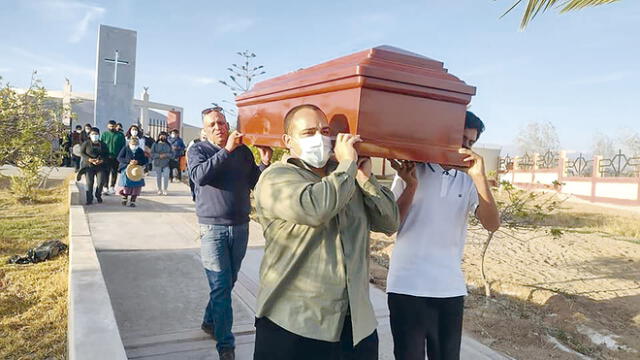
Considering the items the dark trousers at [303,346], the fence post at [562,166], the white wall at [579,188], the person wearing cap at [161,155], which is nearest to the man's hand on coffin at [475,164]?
the dark trousers at [303,346]

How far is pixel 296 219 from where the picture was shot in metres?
1.66

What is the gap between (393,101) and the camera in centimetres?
186

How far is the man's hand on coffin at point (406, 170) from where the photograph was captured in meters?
2.11

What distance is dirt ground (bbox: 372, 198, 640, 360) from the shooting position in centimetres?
402

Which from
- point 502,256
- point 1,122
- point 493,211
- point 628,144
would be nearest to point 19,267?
point 1,122

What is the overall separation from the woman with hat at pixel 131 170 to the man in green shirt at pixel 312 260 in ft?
23.7

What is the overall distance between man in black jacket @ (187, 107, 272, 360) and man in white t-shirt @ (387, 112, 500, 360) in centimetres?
99

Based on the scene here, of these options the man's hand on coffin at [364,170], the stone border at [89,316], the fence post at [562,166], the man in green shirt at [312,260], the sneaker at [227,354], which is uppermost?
the fence post at [562,166]

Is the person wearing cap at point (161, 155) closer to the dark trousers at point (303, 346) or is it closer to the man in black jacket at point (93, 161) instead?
the man in black jacket at point (93, 161)

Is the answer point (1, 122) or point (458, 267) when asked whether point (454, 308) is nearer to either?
point (458, 267)

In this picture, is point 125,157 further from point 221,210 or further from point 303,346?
point 303,346

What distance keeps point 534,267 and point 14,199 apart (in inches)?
367

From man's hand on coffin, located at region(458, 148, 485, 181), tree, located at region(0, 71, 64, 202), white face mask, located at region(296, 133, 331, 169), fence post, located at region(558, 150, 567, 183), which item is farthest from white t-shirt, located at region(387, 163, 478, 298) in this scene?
fence post, located at region(558, 150, 567, 183)

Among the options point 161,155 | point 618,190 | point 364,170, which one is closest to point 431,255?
point 364,170
